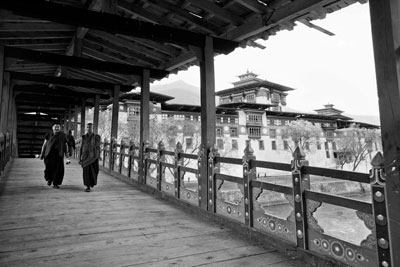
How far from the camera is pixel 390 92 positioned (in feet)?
7.65

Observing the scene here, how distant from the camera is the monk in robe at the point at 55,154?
6578 mm

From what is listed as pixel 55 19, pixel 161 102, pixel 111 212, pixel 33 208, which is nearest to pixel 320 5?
pixel 55 19

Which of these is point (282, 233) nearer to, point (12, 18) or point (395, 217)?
point (395, 217)

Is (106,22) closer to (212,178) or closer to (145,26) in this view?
(145,26)

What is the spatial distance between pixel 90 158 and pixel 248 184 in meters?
4.40

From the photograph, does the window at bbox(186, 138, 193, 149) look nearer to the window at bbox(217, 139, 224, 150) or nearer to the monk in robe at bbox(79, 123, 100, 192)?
the window at bbox(217, 139, 224, 150)

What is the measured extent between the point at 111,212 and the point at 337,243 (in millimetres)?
3577

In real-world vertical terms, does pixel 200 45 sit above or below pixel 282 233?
above

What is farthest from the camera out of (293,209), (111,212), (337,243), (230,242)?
(111,212)

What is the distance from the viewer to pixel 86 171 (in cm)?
645

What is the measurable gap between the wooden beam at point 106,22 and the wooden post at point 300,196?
301cm

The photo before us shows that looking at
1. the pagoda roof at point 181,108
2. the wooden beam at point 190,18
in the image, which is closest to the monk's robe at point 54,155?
the wooden beam at point 190,18

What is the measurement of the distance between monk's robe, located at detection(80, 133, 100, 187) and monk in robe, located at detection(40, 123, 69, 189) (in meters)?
0.54

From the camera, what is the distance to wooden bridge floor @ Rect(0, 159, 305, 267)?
9.12 ft
